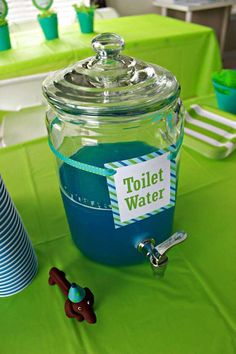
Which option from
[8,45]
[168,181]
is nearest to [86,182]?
[168,181]

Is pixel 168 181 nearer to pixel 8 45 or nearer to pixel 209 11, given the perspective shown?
pixel 8 45

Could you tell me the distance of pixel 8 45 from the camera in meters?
1.68

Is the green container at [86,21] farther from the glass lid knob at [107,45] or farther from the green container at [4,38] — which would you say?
the glass lid knob at [107,45]

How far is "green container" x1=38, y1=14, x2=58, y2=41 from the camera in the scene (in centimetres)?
177

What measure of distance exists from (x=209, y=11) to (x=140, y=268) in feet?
9.44

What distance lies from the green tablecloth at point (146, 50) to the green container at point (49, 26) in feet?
0.16

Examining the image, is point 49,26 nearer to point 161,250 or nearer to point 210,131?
point 210,131

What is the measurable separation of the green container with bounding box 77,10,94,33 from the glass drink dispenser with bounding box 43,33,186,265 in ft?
5.13

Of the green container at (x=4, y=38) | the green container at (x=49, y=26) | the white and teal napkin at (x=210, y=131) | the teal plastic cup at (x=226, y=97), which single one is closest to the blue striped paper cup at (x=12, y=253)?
the white and teal napkin at (x=210, y=131)

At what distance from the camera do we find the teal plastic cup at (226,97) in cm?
92

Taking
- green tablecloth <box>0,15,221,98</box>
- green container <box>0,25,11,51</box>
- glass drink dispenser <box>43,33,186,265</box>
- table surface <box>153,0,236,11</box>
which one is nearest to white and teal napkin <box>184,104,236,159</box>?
glass drink dispenser <box>43,33,186,265</box>

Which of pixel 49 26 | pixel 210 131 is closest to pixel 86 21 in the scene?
pixel 49 26

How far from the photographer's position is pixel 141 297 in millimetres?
465

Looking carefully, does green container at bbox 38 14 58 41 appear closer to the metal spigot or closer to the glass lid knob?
the glass lid knob
